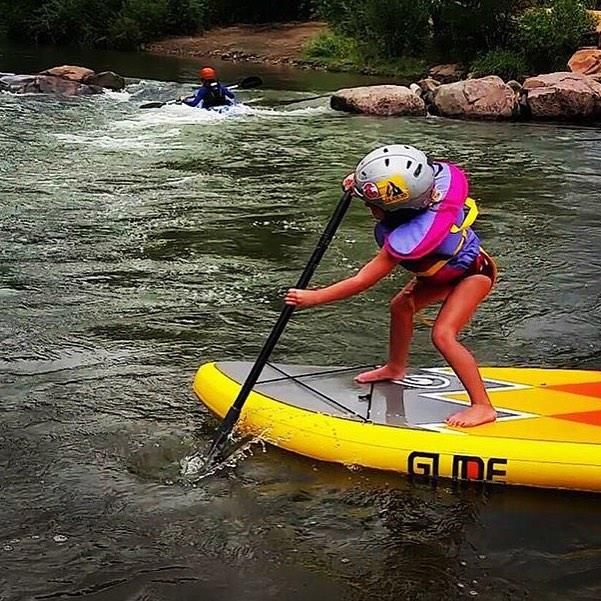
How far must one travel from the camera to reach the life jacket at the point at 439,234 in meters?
4.34

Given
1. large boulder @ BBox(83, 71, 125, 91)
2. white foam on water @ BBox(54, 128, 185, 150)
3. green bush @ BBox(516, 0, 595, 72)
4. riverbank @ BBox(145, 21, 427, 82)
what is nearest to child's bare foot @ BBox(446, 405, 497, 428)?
white foam on water @ BBox(54, 128, 185, 150)

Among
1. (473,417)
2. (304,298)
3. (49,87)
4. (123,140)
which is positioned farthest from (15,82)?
(473,417)

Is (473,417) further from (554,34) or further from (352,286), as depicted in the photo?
(554,34)

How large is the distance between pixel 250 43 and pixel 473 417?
93.2 ft

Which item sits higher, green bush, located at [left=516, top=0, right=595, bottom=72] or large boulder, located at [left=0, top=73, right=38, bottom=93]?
green bush, located at [left=516, top=0, right=595, bottom=72]

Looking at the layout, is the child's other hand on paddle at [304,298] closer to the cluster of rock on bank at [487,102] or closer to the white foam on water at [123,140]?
the white foam on water at [123,140]

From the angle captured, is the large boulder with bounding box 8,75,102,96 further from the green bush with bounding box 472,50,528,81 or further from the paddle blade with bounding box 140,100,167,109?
the green bush with bounding box 472,50,528,81

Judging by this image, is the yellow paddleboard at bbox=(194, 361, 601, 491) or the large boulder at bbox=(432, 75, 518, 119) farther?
the large boulder at bbox=(432, 75, 518, 119)

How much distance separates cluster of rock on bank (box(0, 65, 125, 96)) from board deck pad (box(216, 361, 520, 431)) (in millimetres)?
14548

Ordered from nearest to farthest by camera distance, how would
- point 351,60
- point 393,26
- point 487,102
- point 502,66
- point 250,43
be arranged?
1. point 487,102
2. point 502,66
3. point 393,26
4. point 351,60
5. point 250,43

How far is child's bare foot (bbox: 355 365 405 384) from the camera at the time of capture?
4945 mm

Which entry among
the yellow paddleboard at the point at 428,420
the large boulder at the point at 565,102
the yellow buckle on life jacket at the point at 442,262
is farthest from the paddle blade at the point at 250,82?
the yellow buckle on life jacket at the point at 442,262

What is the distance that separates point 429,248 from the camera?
4.34 m

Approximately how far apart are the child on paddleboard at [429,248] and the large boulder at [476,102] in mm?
12592
